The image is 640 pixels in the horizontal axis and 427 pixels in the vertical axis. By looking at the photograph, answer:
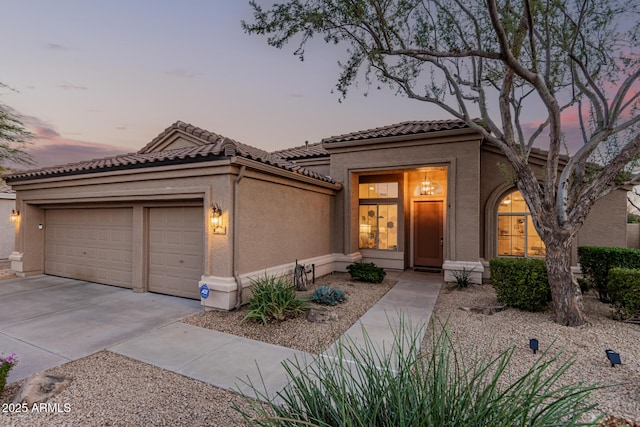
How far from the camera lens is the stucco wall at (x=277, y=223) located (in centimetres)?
676

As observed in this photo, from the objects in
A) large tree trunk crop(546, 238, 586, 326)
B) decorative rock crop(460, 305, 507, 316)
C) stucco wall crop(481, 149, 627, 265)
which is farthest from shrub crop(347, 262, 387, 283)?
large tree trunk crop(546, 238, 586, 326)

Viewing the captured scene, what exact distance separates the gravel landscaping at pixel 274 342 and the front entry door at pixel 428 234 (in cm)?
516

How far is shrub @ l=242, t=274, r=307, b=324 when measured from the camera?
18.6 ft

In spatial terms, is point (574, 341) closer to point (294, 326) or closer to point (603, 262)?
point (603, 262)

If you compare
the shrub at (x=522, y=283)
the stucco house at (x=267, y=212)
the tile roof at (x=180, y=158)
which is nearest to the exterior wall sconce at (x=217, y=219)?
the stucco house at (x=267, y=212)

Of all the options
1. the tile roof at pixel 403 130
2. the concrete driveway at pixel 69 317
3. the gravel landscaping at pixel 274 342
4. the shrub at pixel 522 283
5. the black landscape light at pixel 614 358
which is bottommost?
the concrete driveway at pixel 69 317

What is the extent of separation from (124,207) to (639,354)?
11052 mm

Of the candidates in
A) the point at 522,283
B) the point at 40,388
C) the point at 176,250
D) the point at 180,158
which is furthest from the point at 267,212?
the point at 522,283

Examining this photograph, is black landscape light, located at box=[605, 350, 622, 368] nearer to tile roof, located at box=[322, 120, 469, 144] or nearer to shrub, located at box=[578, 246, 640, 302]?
shrub, located at box=[578, 246, 640, 302]

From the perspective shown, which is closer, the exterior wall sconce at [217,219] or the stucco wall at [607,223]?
the exterior wall sconce at [217,219]

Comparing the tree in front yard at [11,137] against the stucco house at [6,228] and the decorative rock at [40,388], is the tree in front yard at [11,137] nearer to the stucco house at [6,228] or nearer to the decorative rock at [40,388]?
the stucco house at [6,228]


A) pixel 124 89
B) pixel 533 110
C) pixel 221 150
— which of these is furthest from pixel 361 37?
pixel 124 89

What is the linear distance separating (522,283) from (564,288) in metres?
0.70

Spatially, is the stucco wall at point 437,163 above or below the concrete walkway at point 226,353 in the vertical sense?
above
